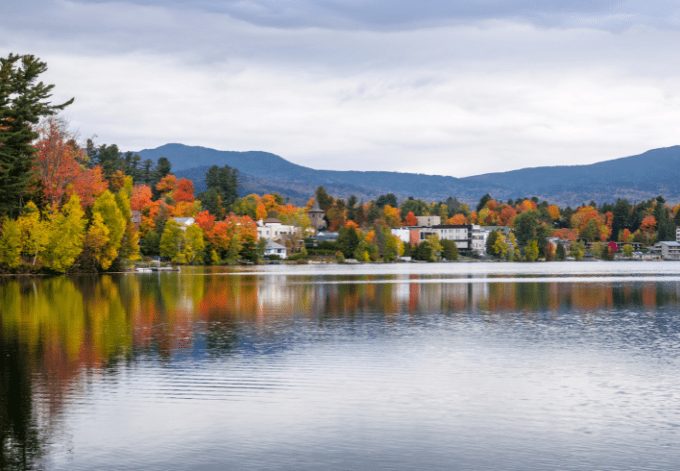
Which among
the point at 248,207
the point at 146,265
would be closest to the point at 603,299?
the point at 146,265

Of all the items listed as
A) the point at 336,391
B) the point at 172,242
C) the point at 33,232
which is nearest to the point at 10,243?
the point at 33,232

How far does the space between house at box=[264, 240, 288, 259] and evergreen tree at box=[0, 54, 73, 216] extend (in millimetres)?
88252

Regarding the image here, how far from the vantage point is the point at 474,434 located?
15352mm

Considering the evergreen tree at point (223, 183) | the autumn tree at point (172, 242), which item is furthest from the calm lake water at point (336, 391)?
the evergreen tree at point (223, 183)

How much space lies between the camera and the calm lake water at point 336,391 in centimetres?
1410

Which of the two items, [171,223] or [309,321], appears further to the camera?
[171,223]

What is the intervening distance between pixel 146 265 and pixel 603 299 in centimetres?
6497

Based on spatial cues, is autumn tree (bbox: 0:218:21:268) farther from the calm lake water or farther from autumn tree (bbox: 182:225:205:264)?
autumn tree (bbox: 182:225:205:264)

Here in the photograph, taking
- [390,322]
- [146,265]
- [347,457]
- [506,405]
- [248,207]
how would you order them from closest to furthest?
1. [347,457]
2. [506,405]
3. [390,322]
4. [146,265]
5. [248,207]

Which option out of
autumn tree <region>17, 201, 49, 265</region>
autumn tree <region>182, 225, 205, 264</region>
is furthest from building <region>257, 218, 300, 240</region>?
autumn tree <region>17, 201, 49, 265</region>

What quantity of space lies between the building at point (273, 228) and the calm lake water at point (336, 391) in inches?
5401

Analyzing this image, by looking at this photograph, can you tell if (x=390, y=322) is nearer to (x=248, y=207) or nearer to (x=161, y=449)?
(x=161, y=449)

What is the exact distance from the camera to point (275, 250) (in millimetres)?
157875

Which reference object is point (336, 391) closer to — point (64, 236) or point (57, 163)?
point (64, 236)
